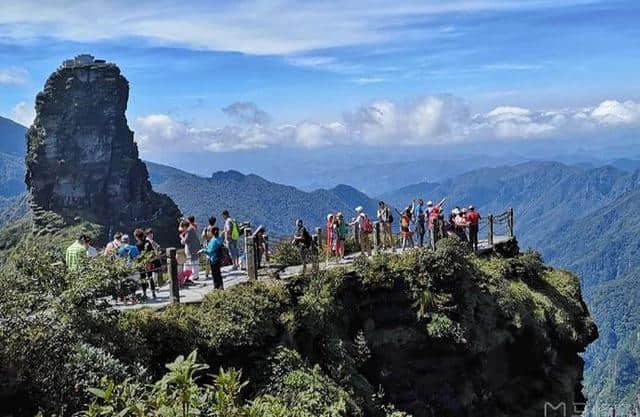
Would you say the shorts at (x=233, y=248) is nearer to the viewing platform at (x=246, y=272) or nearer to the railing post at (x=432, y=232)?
the viewing platform at (x=246, y=272)

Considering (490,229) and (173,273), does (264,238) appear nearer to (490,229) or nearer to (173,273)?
(173,273)

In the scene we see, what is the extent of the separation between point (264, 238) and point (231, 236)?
1081 mm

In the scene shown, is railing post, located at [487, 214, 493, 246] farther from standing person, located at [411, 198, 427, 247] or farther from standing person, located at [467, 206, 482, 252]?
standing person, located at [411, 198, 427, 247]

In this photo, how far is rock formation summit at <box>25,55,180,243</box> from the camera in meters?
122

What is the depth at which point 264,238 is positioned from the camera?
2428 cm

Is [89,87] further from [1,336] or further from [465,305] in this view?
[1,336]

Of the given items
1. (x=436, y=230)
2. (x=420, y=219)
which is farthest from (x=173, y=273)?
(x=436, y=230)

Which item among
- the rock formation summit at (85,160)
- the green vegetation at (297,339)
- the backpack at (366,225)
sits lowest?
the green vegetation at (297,339)

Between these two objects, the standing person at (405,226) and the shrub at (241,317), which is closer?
the shrub at (241,317)

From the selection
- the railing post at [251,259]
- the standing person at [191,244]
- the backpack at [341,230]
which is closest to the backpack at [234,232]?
the standing person at [191,244]

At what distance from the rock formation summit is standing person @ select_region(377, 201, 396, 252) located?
95203 millimetres

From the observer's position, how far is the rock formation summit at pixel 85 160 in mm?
122500

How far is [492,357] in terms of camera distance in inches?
918

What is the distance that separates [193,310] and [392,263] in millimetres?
7172
